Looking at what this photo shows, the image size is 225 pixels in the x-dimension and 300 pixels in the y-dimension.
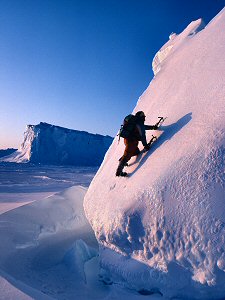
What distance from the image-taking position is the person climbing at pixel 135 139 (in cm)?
348

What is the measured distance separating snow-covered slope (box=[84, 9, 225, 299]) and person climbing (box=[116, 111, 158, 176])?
0.12 metres

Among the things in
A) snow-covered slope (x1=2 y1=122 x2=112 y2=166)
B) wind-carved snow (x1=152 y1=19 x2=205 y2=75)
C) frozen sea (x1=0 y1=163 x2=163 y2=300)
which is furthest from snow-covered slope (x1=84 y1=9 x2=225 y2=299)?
Answer: snow-covered slope (x1=2 y1=122 x2=112 y2=166)

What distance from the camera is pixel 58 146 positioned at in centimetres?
5288

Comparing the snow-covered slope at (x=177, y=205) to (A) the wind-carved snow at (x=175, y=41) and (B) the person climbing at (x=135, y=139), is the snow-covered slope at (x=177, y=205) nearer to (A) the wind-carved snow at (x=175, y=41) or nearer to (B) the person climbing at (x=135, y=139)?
(B) the person climbing at (x=135, y=139)

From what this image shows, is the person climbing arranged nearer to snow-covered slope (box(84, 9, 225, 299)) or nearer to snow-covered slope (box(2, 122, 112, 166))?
snow-covered slope (box(84, 9, 225, 299))

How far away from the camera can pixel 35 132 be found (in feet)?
168

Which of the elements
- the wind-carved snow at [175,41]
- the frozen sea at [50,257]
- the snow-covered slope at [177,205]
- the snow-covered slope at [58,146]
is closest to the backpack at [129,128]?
the snow-covered slope at [177,205]

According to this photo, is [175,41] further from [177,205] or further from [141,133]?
[177,205]

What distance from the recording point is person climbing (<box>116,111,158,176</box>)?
348 centimetres

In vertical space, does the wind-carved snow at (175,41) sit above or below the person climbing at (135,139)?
above

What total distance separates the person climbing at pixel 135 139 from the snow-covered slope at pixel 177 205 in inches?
4.8

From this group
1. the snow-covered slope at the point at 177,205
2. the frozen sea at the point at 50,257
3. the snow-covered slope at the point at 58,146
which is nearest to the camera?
the snow-covered slope at the point at 177,205

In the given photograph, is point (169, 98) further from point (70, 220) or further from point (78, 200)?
point (78, 200)

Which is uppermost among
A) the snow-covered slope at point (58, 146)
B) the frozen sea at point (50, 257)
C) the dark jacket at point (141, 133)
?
the snow-covered slope at point (58, 146)
